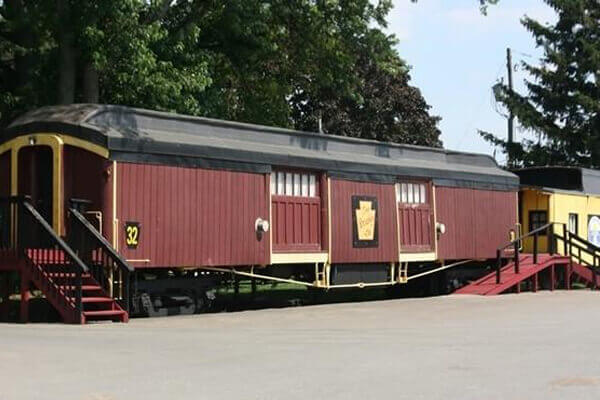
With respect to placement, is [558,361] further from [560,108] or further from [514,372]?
[560,108]

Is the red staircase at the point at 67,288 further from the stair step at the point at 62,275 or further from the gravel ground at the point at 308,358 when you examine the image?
the gravel ground at the point at 308,358

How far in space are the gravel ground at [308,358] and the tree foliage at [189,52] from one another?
7.71 meters

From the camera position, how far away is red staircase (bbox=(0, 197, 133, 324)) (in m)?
14.4

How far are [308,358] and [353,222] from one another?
10149mm

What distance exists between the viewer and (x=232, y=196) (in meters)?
17.6

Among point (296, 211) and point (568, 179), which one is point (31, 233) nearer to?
point (296, 211)

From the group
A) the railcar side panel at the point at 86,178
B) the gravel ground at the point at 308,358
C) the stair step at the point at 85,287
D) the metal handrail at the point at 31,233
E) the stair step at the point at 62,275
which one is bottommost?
the gravel ground at the point at 308,358

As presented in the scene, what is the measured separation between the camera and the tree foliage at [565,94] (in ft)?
135

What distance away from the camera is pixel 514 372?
912 cm

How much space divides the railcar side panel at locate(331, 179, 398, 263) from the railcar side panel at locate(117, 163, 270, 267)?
2070 mm

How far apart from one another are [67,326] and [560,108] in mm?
32601

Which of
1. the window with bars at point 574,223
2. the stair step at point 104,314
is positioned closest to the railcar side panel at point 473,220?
the window with bars at point 574,223

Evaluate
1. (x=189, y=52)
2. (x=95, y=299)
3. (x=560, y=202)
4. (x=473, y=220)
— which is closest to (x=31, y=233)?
(x=95, y=299)

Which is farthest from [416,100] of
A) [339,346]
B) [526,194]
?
[339,346]
